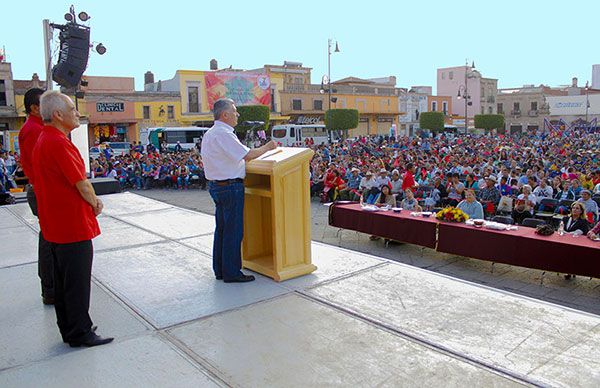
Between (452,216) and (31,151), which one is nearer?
(31,151)

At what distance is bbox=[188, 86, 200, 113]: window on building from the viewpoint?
40375 mm

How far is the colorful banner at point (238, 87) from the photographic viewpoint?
41.0 meters

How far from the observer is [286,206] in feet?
12.7

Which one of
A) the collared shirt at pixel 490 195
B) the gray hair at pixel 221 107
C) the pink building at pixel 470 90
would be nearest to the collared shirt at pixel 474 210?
the collared shirt at pixel 490 195

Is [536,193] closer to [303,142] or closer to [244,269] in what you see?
[244,269]

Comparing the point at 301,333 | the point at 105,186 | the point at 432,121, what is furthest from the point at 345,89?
the point at 301,333

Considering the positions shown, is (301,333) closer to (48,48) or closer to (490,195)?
(490,195)

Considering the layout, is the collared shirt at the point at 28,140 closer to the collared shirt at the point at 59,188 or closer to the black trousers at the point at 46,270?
the black trousers at the point at 46,270

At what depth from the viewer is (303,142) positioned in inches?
1430

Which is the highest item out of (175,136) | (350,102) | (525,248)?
(350,102)

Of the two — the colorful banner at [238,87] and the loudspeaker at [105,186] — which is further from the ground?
the colorful banner at [238,87]

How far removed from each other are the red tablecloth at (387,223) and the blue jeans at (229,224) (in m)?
4.33

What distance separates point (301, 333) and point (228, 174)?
1367 mm

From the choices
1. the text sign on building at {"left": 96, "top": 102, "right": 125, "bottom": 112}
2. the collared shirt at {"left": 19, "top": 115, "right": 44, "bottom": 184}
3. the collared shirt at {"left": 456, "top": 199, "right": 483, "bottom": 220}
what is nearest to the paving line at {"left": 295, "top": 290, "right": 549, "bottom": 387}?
the collared shirt at {"left": 19, "top": 115, "right": 44, "bottom": 184}
